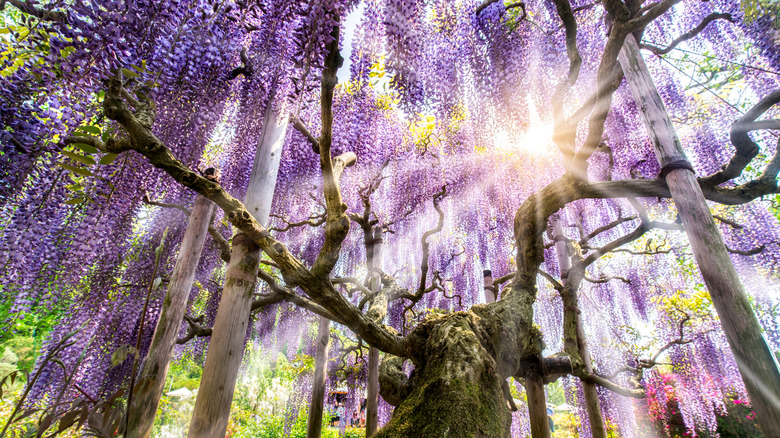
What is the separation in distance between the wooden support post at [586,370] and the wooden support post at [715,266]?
1498mm

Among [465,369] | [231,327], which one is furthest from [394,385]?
[231,327]

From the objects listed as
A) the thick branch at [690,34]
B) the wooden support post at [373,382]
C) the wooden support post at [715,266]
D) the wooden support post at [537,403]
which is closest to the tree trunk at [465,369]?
the wooden support post at [537,403]

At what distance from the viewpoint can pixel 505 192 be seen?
553cm

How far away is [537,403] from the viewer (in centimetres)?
299

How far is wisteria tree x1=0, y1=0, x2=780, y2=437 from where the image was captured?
2.09 m

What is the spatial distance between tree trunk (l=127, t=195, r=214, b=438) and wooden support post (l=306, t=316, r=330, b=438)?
2.26 m

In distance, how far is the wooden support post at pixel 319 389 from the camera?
4.54 m

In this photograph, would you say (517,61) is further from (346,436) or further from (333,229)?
(346,436)

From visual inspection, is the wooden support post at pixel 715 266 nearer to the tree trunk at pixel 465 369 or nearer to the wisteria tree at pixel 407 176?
the wisteria tree at pixel 407 176

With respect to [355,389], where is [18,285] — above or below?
above

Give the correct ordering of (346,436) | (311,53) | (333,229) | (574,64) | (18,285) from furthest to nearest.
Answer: (346,436), (18,285), (574,64), (333,229), (311,53)

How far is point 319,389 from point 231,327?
2687 millimetres

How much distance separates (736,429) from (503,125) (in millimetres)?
9872

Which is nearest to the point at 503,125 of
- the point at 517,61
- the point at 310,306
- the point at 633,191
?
the point at 517,61
